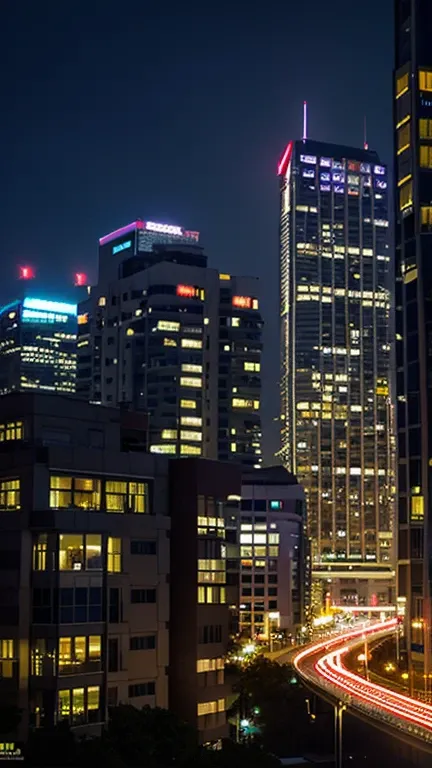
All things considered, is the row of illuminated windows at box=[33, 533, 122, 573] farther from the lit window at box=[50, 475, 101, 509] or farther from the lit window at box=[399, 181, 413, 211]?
the lit window at box=[399, 181, 413, 211]

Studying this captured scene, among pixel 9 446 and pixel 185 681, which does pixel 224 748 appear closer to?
pixel 185 681

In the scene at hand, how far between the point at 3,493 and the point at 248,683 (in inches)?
2421

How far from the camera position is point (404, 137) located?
17162 centimetres

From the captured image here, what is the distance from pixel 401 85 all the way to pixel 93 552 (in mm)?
117561

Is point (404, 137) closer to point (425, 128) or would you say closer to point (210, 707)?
point (425, 128)

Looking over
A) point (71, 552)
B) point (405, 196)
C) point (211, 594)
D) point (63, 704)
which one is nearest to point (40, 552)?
point (71, 552)

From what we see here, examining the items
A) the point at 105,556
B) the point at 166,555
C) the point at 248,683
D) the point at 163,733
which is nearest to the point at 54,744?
the point at 163,733

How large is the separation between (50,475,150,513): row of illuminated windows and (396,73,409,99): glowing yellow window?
108684 mm

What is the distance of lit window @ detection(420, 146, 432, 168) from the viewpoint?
167500mm

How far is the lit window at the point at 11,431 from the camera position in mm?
79625

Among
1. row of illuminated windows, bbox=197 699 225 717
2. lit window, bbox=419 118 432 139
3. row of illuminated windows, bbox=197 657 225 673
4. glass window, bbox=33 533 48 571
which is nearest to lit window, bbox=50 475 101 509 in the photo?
glass window, bbox=33 533 48 571

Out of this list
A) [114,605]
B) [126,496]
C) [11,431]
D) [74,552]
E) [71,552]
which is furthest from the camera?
[126,496]

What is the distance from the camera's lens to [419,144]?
168 meters

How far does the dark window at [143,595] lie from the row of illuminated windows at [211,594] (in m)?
3.50
